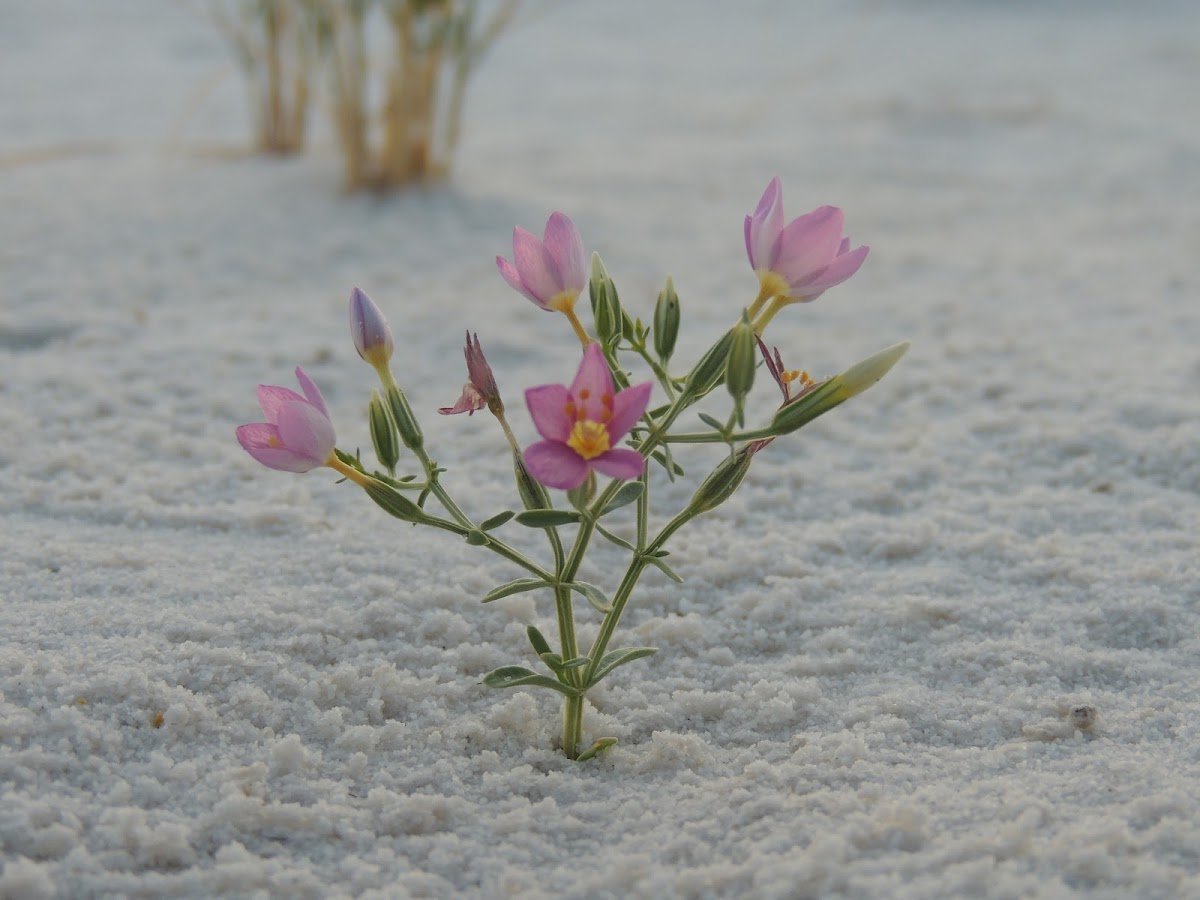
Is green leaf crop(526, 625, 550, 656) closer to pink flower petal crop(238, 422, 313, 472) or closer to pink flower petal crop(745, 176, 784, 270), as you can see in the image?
pink flower petal crop(238, 422, 313, 472)

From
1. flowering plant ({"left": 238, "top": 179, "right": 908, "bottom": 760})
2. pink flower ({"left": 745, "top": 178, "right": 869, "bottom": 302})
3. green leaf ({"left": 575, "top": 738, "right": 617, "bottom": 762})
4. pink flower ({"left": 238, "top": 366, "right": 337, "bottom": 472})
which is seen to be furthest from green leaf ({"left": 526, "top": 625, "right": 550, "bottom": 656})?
pink flower ({"left": 745, "top": 178, "right": 869, "bottom": 302})

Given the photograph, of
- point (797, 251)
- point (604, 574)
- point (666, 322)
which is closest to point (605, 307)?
point (666, 322)

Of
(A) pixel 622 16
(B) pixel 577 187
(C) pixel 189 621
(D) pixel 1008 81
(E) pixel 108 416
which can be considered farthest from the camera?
(A) pixel 622 16

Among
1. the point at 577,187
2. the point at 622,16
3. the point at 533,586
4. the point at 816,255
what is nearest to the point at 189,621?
the point at 533,586

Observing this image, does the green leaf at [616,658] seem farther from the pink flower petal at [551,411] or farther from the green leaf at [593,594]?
the pink flower petal at [551,411]

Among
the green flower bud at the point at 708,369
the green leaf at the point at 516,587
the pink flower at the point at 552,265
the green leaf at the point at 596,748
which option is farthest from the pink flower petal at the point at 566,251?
the green leaf at the point at 596,748

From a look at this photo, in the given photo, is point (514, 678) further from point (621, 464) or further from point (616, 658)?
point (621, 464)

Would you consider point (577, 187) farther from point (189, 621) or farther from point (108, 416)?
point (189, 621)
